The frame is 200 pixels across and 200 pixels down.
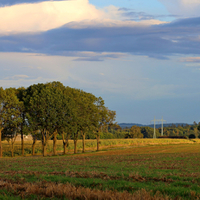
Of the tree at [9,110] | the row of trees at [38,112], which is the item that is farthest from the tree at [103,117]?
the tree at [9,110]

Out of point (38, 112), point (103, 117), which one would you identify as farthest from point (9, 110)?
point (103, 117)

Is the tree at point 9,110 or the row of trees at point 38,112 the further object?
the tree at point 9,110

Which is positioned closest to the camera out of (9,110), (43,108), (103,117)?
(43,108)

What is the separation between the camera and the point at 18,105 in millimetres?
58219

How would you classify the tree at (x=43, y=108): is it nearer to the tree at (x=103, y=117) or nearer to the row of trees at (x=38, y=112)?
the row of trees at (x=38, y=112)

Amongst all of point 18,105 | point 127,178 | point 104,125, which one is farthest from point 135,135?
point 127,178

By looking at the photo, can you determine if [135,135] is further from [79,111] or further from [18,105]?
[18,105]

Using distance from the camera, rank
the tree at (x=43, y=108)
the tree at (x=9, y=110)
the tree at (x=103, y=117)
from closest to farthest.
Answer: the tree at (x=43, y=108) → the tree at (x=9, y=110) → the tree at (x=103, y=117)

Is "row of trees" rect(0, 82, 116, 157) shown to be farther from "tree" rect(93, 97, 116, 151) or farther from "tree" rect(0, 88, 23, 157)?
"tree" rect(93, 97, 116, 151)

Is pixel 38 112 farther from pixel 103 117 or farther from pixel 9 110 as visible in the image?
pixel 103 117

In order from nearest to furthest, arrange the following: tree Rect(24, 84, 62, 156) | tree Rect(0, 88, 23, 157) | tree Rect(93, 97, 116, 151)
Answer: tree Rect(24, 84, 62, 156), tree Rect(0, 88, 23, 157), tree Rect(93, 97, 116, 151)

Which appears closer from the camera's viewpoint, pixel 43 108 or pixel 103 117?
pixel 43 108

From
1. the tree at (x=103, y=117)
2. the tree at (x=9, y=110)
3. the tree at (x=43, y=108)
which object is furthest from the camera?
the tree at (x=103, y=117)

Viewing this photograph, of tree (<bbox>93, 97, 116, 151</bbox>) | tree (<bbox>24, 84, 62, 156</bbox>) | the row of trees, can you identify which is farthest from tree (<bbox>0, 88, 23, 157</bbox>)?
tree (<bbox>93, 97, 116, 151</bbox>)
